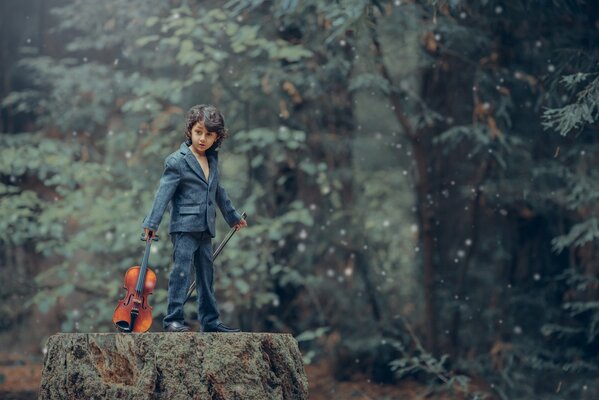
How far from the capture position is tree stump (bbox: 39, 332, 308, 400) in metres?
5.18

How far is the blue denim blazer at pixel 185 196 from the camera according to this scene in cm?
552

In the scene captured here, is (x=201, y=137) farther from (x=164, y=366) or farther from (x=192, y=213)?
(x=164, y=366)

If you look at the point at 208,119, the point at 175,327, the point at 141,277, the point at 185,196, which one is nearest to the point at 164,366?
the point at 175,327

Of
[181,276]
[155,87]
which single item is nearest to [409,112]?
[155,87]

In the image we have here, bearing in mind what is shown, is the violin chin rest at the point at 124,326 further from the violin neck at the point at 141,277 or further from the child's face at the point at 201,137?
the child's face at the point at 201,137

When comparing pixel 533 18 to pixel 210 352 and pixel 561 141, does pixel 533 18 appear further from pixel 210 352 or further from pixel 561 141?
pixel 210 352

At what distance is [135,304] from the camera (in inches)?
211

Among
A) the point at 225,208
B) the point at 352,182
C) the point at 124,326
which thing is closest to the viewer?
the point at 124,326

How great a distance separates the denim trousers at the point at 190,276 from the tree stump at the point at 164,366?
323 mm

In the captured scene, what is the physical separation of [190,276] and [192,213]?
1.28 ft

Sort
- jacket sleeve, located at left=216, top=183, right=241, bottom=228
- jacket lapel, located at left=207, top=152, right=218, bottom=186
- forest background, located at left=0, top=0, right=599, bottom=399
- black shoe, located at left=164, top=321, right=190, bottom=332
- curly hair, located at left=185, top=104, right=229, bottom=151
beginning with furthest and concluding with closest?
forest background, located at left=0, top=0, right=599, bottom=399, jacket sleeve, located at left=216, top=183, right=241, bottom=228, jacket lapel, located at left=207, top=152, right=218, bottom=186, curly hair, located at left=185, top=104, right=229, bottom=151, black shoe, located at left=164, top=321, right=190, bottom=332

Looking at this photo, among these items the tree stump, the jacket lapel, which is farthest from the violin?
the jacket lapel

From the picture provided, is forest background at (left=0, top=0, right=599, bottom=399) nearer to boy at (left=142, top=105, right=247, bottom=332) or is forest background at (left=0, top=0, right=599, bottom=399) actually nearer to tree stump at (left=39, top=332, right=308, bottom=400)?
boy at (left=142, top=105, right=247, bottom=332)

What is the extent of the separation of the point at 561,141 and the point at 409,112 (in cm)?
206
